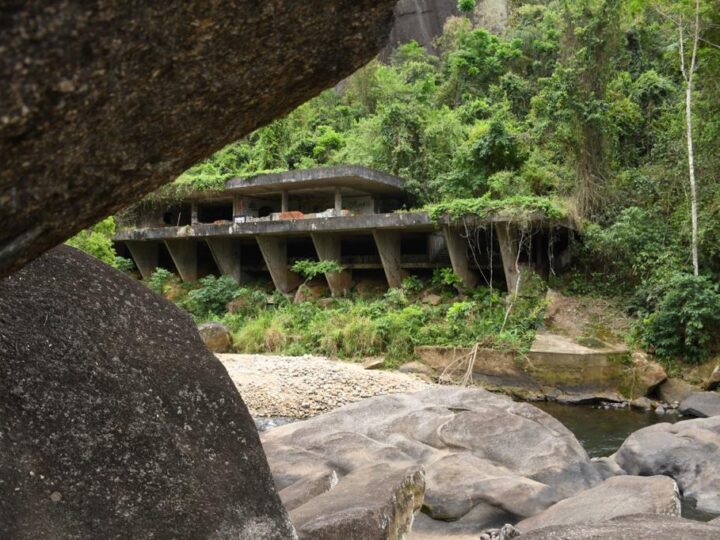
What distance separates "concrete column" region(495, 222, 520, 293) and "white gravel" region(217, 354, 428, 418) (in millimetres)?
4452

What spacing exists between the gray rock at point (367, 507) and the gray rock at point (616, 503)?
0.94 m

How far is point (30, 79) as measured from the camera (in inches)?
51.1

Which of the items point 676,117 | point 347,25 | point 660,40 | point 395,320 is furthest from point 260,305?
point 347,25

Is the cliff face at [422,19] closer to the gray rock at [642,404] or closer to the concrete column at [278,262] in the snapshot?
the concrete column at [278,262]

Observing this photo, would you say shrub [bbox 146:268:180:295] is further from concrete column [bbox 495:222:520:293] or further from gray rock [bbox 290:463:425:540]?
gray rock [bbox 290:463:425:540]

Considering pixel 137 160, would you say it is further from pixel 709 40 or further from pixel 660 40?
pixel 660 40

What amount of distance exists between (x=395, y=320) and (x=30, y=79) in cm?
1580

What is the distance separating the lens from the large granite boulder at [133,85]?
4.33 ft

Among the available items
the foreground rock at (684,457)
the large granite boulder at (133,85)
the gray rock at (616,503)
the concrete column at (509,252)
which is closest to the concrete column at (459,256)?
the concrete column at (509,252)

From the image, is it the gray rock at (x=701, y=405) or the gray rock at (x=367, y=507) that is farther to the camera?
the gray rock at (x=701, y=405)

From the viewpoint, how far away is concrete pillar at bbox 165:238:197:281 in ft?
78.5

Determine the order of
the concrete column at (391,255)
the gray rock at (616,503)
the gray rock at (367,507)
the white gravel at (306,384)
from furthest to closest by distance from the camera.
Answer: the concrete column at (391,255) < the white gravel at (306,384) < the gray rock at (616,503) < the gray rock at (367,507)

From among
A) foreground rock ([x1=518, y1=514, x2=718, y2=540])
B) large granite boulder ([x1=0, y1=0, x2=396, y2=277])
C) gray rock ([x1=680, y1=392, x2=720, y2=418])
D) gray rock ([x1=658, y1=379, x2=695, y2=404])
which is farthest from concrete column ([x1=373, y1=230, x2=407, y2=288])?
large granite boulder ([x1=0, y1=0, x2=396, y2=277])

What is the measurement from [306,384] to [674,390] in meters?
7.68
